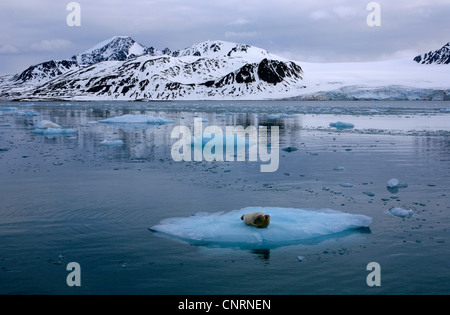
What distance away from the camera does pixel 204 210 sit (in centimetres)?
927

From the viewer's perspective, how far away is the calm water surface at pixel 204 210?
5.80 meters

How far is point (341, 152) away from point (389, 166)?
12.4 feet

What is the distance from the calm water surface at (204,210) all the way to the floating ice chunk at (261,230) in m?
0.25

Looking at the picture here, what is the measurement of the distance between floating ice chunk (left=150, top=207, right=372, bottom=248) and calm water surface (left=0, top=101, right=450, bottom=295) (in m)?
0.25

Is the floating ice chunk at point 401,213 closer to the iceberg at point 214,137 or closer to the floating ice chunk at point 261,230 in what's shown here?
the floating ice chunk at point 261,230

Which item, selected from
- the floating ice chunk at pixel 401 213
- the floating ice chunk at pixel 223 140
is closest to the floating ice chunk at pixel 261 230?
the floating ice chunk at pixel 401 213

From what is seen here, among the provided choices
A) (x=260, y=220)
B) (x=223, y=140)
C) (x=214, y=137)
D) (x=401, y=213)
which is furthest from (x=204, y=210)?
(x=214, y=137)

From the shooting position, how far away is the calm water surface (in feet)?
19.0

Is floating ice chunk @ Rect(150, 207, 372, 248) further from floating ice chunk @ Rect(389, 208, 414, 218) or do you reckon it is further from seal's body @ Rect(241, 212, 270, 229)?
floating ice chunk @ Rect(389, 208, 414, 218)
